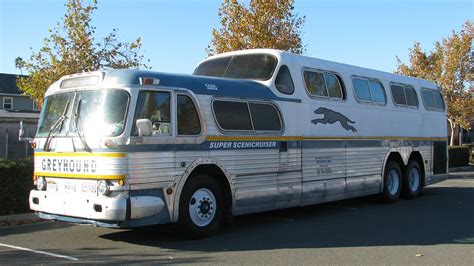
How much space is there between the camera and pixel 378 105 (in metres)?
12.8

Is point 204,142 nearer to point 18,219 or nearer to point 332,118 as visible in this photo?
point 332,118

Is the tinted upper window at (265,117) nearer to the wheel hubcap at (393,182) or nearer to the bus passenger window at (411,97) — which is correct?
the wheel hubcap at (393,182)

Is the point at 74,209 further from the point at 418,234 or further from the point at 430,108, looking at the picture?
the point at 430,108

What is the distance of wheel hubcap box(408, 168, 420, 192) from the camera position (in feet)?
46.3

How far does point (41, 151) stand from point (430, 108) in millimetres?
11235

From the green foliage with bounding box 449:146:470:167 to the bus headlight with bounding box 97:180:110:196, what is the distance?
2447cm

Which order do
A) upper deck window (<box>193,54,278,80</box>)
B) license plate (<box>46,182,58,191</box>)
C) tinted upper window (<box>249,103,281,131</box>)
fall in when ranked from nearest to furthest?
license plate (<box>46,182,58,191</box>) → tinted upper window (<box>249,103,281,131</box>) → upper deck window (<box>193,54,278,80</box>)

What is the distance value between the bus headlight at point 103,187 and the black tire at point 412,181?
909cm

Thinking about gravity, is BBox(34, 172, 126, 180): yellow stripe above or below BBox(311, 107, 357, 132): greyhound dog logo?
below

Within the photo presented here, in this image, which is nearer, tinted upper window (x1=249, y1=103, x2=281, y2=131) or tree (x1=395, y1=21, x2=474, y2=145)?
tinted upper window (x1=249, y1=103, x2=281, y2=131)

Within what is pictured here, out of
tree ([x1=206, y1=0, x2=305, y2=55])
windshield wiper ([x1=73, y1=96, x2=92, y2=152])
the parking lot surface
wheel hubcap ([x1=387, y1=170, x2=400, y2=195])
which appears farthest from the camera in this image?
tree ([x1=206, y1=0, x2=305, y2=55])

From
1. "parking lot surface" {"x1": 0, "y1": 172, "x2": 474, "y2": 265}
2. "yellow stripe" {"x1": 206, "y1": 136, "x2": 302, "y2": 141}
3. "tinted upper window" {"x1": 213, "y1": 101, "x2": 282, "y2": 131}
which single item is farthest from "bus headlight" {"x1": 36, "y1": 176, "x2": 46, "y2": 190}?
"tinted upper window" {"x1": 213, "y1": 101, "x2": 282, "y2": 131}

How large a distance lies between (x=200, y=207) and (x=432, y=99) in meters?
9.81

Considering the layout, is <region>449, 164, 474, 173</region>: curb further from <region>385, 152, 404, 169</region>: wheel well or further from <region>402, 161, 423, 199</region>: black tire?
<region>385, 152, 404, 169</region>: wheel well
